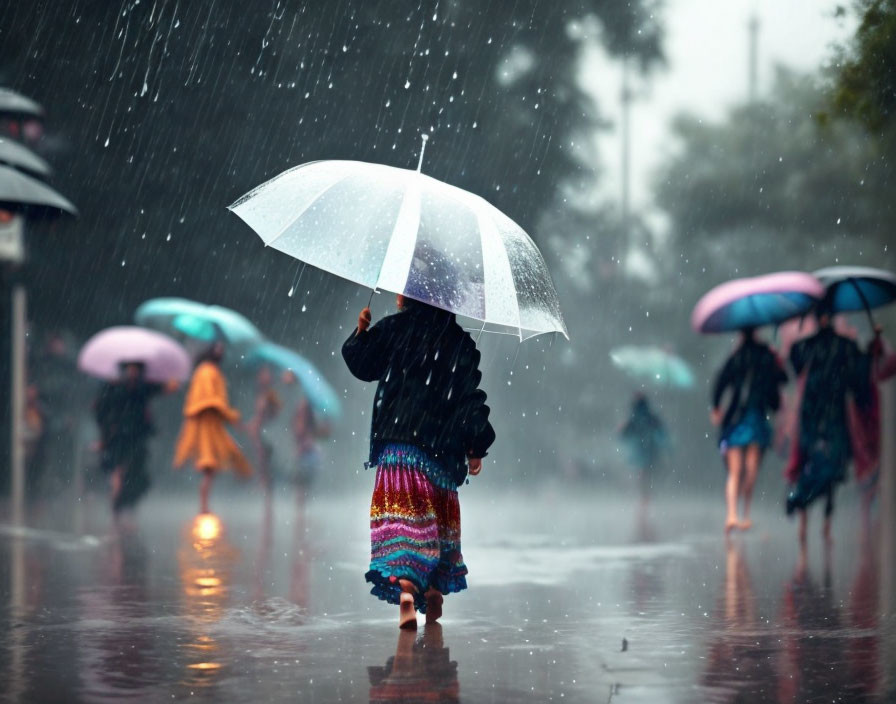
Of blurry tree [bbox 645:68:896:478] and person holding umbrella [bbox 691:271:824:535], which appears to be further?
blurry tree [bbox 645:68:896:478]

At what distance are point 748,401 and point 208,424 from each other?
5.70m

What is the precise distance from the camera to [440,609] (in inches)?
309

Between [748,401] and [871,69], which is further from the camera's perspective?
[748,401]

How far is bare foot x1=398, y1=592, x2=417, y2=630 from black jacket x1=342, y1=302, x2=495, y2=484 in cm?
66

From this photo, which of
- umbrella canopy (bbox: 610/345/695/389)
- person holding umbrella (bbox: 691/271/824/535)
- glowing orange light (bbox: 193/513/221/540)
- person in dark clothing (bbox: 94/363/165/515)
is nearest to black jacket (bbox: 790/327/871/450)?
person holding umbrella (bbox: 691/271/824/535)

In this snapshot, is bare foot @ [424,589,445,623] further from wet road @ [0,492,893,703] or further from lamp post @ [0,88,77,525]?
lamp post @ [0,88,77,525]

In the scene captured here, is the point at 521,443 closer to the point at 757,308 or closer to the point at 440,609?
the point at 757,308

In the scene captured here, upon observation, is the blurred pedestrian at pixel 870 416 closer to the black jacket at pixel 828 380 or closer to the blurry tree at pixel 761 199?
the black jacket at pixel 828 380

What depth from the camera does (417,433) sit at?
24.6 feet

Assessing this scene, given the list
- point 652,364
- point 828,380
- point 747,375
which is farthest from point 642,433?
point 828,380

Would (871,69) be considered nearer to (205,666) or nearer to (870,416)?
(870,416)

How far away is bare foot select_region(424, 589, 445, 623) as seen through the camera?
785 centimetres

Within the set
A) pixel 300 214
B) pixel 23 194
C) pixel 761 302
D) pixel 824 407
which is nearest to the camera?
pixel 300 214

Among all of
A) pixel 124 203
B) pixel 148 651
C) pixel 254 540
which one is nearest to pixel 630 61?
pixel 124 203
